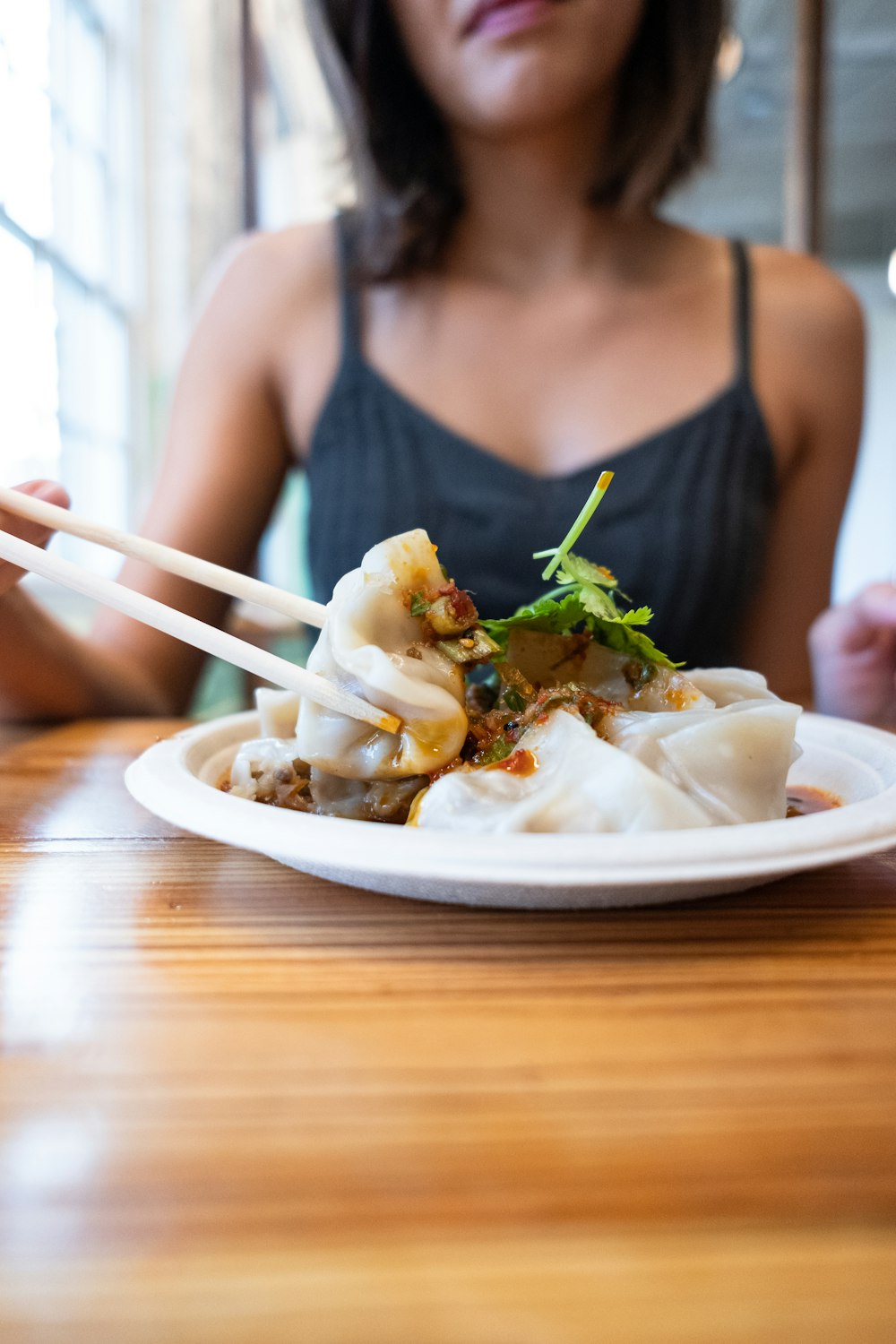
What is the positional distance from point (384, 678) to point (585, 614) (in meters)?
0.21

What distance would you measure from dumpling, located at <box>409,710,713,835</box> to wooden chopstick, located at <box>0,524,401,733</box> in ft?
0.30

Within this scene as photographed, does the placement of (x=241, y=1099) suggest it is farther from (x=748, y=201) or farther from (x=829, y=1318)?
(x=748, y=201)

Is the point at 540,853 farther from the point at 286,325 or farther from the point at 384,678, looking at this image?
the point at 286,325

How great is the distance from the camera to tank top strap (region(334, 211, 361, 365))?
2354mm

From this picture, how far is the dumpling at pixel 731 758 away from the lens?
2.65 ft

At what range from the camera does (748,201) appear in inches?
378

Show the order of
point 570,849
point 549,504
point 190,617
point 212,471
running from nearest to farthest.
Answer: point 570,849 < point 190,617 < point 549,504 < point 212,471

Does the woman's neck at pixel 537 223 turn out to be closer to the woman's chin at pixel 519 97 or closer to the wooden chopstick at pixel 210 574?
the woman's chin at pixel 519 97

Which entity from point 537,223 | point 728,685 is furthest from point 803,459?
point 728,685

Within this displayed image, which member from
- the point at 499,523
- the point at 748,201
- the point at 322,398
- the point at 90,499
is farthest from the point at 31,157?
the point at 748,201

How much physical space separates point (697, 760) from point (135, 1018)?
48 cm

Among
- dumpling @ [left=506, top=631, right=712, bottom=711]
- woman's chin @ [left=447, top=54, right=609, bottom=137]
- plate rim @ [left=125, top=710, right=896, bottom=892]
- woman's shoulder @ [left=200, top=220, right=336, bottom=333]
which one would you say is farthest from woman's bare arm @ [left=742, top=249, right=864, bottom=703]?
plate rim @ [left=125, top=710, right=896, bottom=892]

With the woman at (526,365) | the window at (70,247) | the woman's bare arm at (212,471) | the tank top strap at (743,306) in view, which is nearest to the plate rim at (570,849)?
the woman's bare arm at (212,471)

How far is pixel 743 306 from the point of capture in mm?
2424
